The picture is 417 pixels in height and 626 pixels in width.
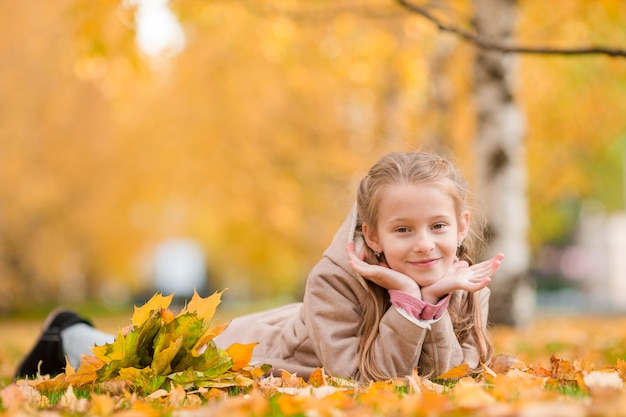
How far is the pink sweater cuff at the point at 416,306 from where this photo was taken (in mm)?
3207

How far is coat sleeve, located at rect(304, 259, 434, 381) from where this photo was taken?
10.6 feet

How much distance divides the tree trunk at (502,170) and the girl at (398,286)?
455 cm

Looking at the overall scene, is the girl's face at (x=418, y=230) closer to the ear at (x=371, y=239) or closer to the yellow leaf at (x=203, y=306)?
the ear at (x=371, y=239)

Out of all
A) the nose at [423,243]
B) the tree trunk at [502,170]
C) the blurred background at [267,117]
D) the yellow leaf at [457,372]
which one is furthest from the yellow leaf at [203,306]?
the tree trunk at [502,170]

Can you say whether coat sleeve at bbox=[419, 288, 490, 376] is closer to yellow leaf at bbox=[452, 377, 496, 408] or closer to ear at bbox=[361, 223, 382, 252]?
ear at bbox=[361, 223, 382, 252]

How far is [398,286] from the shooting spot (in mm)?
3246

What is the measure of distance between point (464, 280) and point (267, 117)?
43.9 feet

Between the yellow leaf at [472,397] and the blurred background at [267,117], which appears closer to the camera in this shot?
the yellow leaf at [472,397]

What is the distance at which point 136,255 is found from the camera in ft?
78.6

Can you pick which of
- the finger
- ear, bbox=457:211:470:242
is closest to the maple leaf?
the finger

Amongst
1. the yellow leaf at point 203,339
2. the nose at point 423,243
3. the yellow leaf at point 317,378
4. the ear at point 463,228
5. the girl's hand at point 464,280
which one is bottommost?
the yellow leaf at point 317,378

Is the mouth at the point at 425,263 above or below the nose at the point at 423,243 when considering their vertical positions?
below

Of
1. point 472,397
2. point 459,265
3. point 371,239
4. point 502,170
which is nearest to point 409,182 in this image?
point 371,239

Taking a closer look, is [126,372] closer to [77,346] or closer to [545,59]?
[77,346]
